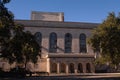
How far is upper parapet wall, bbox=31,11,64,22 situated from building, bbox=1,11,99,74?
310mm

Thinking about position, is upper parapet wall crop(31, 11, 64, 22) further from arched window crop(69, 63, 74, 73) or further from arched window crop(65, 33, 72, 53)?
arched window crop(69, 63, 74, 73)

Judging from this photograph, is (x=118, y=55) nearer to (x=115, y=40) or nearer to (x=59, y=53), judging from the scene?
(x=115, y=40)

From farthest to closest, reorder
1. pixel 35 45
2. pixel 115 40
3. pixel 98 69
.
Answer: pixel 98 69 → pixel 35 45 → pixel 115 40

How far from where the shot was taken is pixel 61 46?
88438 millimetres

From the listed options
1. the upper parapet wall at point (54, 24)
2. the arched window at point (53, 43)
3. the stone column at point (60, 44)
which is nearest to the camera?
the upper parapet wall at point (54, 24)

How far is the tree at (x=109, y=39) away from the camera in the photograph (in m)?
47.1

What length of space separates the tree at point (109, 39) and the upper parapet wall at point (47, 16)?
4754 centimetres

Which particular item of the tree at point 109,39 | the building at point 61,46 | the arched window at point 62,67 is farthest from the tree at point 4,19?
the arched window at point 62,67

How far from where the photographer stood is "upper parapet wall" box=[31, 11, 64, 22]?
95.0 m

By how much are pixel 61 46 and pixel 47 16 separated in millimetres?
13109

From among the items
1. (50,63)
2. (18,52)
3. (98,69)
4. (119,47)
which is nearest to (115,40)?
(119,47)

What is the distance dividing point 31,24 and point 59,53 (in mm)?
12514

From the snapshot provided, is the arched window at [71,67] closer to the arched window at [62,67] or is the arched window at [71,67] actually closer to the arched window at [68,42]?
the arched window at [62,67]

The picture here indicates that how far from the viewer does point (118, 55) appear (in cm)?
4812
